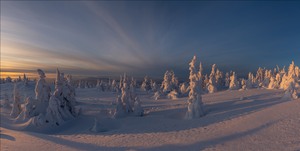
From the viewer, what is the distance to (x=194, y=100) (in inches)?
1286

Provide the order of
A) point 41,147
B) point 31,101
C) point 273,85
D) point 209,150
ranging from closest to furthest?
point 209,150 → point 41,147 → point 31,101 → point 273,85

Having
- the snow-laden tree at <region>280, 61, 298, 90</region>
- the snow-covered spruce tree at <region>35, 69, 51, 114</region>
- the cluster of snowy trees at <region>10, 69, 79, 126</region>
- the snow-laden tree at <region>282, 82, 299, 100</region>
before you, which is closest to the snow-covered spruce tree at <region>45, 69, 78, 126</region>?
the cluster of snowy trees at <region>10, 69, 79, 126</region>

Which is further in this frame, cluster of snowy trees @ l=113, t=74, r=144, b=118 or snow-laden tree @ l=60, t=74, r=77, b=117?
cluster of snowy trees @ l=113, t=74, r=144, b=118

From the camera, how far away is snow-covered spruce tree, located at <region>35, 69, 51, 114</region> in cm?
3666

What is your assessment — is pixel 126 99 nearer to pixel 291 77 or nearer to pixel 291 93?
pixel 291 93

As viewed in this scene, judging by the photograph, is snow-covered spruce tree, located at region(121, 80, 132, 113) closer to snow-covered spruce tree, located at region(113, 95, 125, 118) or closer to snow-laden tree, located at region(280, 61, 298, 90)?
snow-covered spruce tree, located at region(113, 95, 125, 118)

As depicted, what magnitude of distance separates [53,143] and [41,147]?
144 cm

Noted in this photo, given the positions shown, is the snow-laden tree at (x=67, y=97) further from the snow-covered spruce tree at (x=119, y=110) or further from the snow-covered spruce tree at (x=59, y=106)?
the snow-covered spruce tree at (x=119, y=110)

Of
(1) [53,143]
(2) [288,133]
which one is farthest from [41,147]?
(2) [288,133]

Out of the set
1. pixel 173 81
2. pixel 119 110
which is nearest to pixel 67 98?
pixel 119 110

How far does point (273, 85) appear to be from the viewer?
63281 millimetres

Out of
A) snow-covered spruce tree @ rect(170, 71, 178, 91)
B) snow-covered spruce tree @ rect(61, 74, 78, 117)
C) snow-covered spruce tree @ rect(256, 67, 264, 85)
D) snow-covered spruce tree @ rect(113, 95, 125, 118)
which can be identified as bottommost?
snow-covered spruce tree @ rect(113, 95, 125, 118)

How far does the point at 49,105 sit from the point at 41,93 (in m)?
3.91

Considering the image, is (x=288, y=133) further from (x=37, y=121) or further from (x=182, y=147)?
(x=37, y=121)
